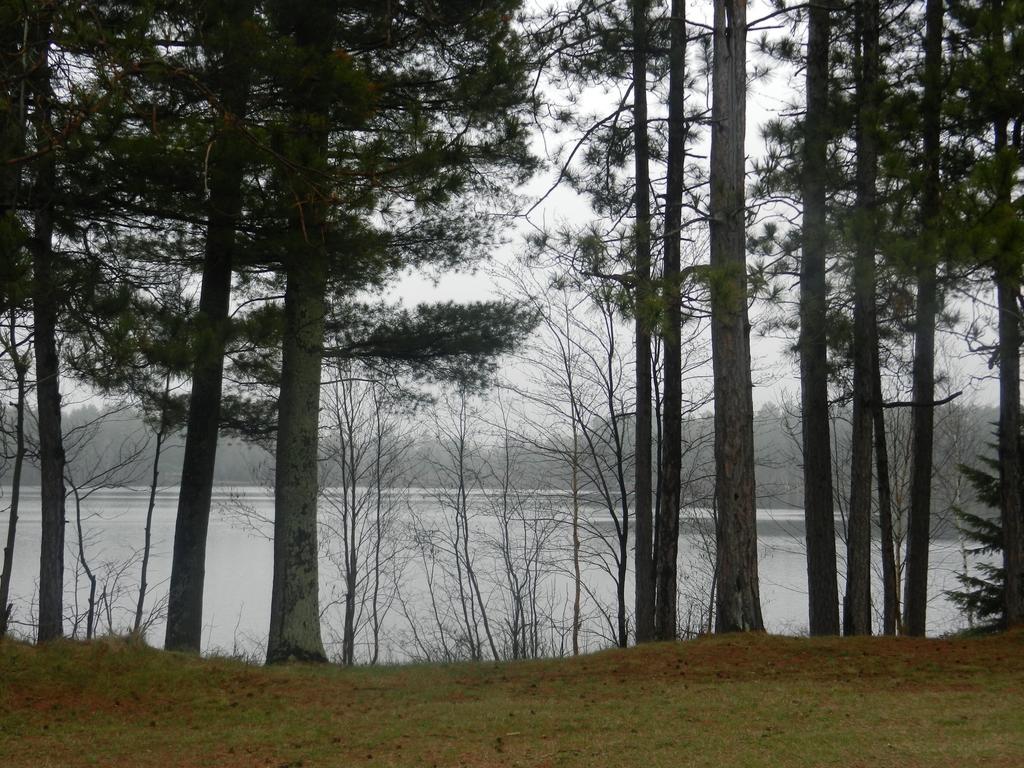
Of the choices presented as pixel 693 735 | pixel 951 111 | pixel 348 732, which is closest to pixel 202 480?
pixel 348 732

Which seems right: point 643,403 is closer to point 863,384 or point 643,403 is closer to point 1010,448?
point 863,384

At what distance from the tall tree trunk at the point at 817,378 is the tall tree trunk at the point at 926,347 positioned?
3.11 ft

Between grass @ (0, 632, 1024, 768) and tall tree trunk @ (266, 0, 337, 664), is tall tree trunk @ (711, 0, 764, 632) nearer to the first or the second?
grass @ (0, 632, 1024, 768)

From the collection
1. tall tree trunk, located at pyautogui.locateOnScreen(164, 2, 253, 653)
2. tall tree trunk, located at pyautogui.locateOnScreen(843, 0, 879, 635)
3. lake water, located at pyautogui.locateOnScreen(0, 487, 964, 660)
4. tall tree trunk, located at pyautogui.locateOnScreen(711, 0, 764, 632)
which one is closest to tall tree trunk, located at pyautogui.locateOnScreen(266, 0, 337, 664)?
tall tree trunk, located at pyautogui.locateOnScreen(164, 2, 253, 653)

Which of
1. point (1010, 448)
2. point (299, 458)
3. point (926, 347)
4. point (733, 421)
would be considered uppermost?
point (926, 347)

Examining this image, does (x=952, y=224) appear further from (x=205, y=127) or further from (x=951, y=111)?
(x=205, y=127)

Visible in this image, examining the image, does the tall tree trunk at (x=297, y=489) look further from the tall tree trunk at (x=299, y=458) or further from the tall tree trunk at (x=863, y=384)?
the tall tree trunk at (x=863, y=384)

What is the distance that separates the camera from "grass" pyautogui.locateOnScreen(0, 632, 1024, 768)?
4.57 meters

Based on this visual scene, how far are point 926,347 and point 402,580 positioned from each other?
19.3 m

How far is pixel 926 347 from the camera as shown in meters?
10.1

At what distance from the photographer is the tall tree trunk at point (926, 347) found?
27.2ft

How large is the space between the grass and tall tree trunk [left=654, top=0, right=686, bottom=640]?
7.65 feet

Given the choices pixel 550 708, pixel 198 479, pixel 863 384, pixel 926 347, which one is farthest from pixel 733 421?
pixel 198 479

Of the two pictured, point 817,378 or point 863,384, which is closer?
point 863,384
